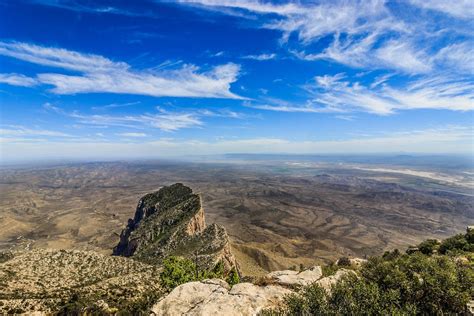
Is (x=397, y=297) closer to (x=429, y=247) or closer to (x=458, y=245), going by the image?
(x=458, y=245)

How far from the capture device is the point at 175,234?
82.2 m

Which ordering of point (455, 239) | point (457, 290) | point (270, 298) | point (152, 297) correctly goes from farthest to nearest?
point (455, 239) → point (152, 297) → point (270, 298) → point (457, 290)

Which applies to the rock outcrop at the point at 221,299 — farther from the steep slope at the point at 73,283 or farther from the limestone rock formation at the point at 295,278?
the steep slope at the point at 73,283

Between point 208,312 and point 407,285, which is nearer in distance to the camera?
point 208,312

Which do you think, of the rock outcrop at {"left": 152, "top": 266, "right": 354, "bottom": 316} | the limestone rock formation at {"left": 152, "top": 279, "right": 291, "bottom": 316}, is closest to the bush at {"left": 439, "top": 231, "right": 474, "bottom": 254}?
the rock outcrop at {"left": 152, "top": 266, "right": 354, "bottom": 316}

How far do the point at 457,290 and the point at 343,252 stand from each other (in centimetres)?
10992

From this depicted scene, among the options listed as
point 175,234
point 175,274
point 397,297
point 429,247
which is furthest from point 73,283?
point 429,247

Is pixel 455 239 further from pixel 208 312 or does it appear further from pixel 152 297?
pixel 152 297

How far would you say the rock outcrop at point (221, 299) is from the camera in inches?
768

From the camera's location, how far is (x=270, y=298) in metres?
21.6

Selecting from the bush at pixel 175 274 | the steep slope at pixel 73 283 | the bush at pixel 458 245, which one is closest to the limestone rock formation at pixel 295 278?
the steep slope at pixel 73 283

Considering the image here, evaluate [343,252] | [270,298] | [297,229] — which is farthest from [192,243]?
[297,229]

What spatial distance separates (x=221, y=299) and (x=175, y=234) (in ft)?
214

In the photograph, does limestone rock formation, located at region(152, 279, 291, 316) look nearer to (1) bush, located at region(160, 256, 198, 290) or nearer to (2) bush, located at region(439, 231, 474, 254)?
(1) bush, located at region(160, 256, 198, 290)
